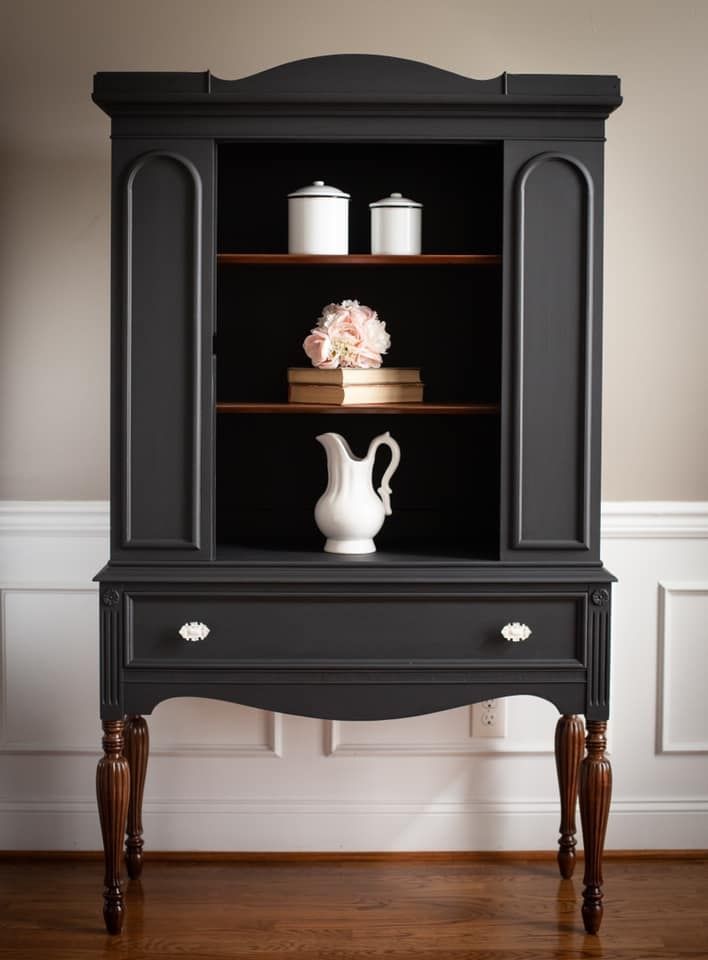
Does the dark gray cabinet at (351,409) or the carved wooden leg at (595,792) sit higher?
the dark gray cabinet at (351,409)

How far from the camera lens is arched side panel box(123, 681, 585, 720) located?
2.35 meters

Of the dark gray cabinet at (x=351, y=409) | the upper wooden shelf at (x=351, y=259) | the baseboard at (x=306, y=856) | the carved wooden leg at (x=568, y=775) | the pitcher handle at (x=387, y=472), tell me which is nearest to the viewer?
the dark gray cabinet at (x=351, y=409)

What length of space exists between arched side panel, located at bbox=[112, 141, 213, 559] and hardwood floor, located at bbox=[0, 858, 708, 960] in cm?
86

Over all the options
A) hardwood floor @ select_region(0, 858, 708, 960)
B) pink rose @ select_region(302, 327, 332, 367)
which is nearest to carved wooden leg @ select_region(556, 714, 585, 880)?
hardwood floor @ select_region(0, 858, 708, 960)

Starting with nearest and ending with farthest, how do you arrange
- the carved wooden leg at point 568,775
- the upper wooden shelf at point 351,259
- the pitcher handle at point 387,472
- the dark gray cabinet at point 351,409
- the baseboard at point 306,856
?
the dark gray cabinet at point 351,409 < the upper wooden shelf at point 351,259 < the pitcher handle at point 387,472 < the carved wooden leg at point 568,775 < the baseboard at point 306,856

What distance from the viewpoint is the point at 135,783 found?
274 centimetres

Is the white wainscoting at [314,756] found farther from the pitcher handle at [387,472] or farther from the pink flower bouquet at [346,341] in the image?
the pink flower bouquet at [346,341]

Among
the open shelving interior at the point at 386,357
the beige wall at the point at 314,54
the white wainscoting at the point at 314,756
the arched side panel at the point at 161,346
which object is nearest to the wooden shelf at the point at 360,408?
the arched side panel at the point at 161,346

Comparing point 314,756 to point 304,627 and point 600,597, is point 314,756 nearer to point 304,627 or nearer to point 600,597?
point 304,627

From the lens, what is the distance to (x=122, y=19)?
279 cm

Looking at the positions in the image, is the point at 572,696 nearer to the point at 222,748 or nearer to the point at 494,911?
the point at 494,911

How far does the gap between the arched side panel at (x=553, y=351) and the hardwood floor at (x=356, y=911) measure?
0.87 m

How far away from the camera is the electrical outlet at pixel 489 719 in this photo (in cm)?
291

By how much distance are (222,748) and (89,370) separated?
1.02 meters
